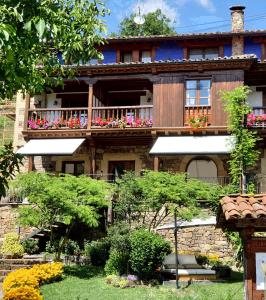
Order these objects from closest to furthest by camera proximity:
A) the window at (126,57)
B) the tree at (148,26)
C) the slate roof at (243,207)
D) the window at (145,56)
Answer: the slate roof at (243,207) → the window at (145,56) → the window at (126,57) → the tree at (148,26)

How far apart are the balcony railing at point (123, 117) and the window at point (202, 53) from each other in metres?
4.18

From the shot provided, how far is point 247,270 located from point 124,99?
20.9 metres

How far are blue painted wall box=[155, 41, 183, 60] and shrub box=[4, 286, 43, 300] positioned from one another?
16.9 meters

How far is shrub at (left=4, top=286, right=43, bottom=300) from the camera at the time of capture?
12.5 metres

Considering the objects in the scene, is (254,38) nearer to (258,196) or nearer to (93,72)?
(93,72)

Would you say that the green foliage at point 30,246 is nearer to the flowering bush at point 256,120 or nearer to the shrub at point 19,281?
the shrub at point 19,281

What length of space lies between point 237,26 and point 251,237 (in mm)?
22066

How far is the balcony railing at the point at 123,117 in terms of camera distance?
939 inches

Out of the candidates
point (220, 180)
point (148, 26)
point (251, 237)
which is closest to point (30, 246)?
point (220, 180)

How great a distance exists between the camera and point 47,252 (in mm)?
19656

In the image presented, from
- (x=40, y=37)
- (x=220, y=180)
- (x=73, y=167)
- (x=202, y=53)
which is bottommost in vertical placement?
(x=40, y=37)

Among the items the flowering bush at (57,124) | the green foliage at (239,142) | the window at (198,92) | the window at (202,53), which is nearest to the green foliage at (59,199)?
the green foliage at (239,142)

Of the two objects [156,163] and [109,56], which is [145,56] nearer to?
[109,56]

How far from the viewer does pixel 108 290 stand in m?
14.4
